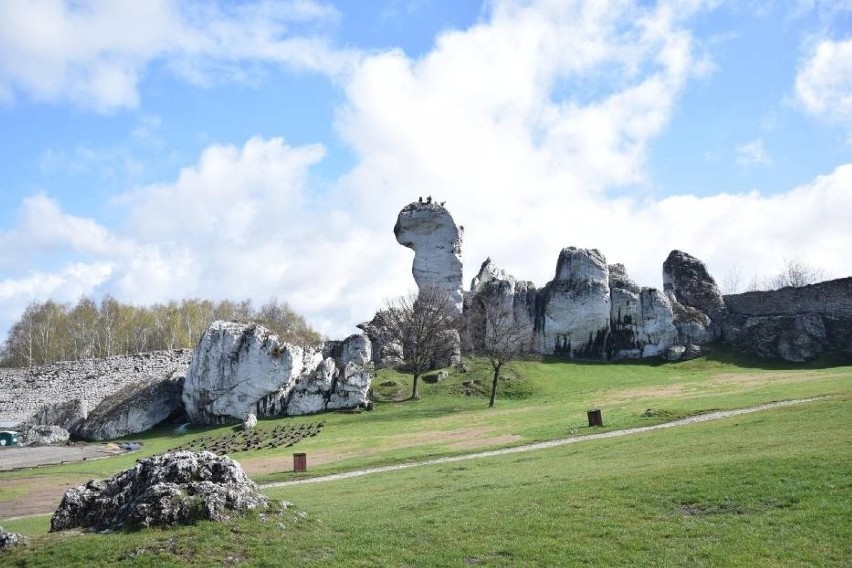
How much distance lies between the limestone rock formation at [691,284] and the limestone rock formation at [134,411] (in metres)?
56.9

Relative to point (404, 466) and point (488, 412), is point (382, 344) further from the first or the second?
point (404, 466)

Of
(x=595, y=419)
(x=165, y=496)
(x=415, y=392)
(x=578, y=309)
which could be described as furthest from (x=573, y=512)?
A: (x=578, y=309)

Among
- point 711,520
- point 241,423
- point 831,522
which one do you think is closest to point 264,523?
point 711,520

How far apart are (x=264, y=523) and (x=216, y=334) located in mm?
47911

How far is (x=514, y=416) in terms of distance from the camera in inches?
1766

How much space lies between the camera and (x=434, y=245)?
7631cm

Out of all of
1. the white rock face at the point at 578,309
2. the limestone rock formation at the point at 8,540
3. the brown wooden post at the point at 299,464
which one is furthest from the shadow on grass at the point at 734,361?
the limestone rock formation at the point at 8,540

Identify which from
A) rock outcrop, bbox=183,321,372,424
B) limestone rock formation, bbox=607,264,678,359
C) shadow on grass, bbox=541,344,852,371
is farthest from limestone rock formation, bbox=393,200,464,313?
rock outcrop, bbox=183,321,372,424

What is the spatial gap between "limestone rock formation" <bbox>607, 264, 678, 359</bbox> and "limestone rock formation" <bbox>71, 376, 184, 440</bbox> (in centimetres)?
4544

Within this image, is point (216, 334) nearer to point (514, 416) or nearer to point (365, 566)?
point (514, 416)

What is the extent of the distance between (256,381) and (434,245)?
90.0 feet

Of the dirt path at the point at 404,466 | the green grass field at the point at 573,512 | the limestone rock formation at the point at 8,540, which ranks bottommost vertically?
the dirt path at the point at 404,466

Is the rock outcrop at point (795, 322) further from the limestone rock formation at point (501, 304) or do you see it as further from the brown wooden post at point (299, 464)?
the brown wooden post at point (299, 464)

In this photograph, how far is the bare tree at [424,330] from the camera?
6212cm
